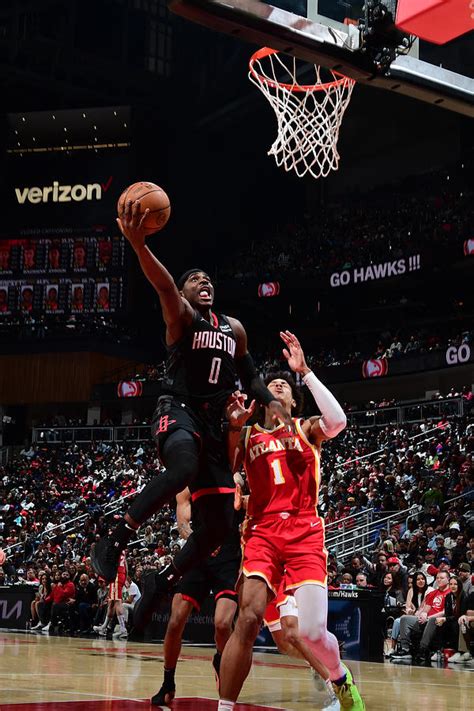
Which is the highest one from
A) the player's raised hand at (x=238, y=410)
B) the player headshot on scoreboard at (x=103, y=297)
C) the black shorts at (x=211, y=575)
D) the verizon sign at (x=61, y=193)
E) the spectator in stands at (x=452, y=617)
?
the verizon sign at (x=61, y=193)

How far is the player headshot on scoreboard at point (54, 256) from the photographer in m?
31.3

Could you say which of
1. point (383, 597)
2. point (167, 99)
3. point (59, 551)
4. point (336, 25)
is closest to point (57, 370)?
point (167, 99)

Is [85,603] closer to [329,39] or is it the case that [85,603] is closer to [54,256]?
[329,39]

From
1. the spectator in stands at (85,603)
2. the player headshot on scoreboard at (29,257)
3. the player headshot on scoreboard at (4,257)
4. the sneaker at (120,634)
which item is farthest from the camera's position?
the player headshot on scoreboard at (4,257)

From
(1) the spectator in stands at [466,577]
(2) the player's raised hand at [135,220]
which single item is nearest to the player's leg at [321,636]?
(2) the player's raised hand at [135,220]

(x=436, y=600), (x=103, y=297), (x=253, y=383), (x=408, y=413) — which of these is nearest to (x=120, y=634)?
(x=436, y=600)

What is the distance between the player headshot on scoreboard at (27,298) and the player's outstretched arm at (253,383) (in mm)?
26259

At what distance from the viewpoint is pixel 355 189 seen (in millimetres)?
37281

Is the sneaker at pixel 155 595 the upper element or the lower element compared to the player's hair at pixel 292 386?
lower

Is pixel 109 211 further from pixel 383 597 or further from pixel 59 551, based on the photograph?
pixel 383 597

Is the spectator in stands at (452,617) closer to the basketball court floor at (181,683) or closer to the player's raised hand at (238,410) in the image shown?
the basketball court floor at (181,683)

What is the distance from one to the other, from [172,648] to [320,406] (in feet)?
6.60

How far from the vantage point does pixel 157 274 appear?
522cm

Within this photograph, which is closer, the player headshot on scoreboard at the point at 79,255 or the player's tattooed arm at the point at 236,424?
the player's tattooed arm at the point at 236,424
